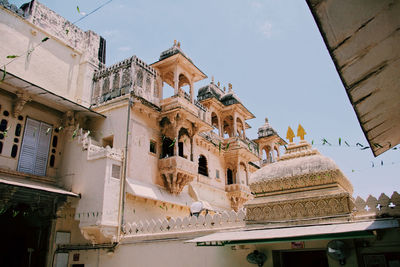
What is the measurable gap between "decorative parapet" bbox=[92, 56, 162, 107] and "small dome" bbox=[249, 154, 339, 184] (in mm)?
8326

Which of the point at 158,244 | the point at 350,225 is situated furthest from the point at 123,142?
the point at 350,225

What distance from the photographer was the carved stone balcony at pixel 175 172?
50.1 feet

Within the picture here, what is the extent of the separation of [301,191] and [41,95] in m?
10.9

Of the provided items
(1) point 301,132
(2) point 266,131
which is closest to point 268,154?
(2) point 266,131

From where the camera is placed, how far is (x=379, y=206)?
7.37 meters

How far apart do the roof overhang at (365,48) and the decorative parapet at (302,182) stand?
3.20 metres

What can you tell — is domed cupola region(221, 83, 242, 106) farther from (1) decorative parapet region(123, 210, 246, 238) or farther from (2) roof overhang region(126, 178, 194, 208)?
(1) decorative parapet region(123, 210, 246, 238)

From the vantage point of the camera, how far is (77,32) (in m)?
17.2

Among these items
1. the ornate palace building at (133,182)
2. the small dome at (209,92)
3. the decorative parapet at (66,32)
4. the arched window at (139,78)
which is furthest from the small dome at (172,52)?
the small dome at (209,92)

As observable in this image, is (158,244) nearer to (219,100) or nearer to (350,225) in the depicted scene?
(350,225)

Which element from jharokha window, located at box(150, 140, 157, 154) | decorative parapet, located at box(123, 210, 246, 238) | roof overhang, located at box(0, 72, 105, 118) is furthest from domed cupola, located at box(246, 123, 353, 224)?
roof overhang, located at box(0, 72, 105, 118)

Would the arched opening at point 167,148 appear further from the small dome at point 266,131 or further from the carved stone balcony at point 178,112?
the small dome at point 266,131


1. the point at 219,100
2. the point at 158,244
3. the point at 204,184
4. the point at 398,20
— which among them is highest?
the point at 219,100

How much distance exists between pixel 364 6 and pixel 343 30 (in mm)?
343
